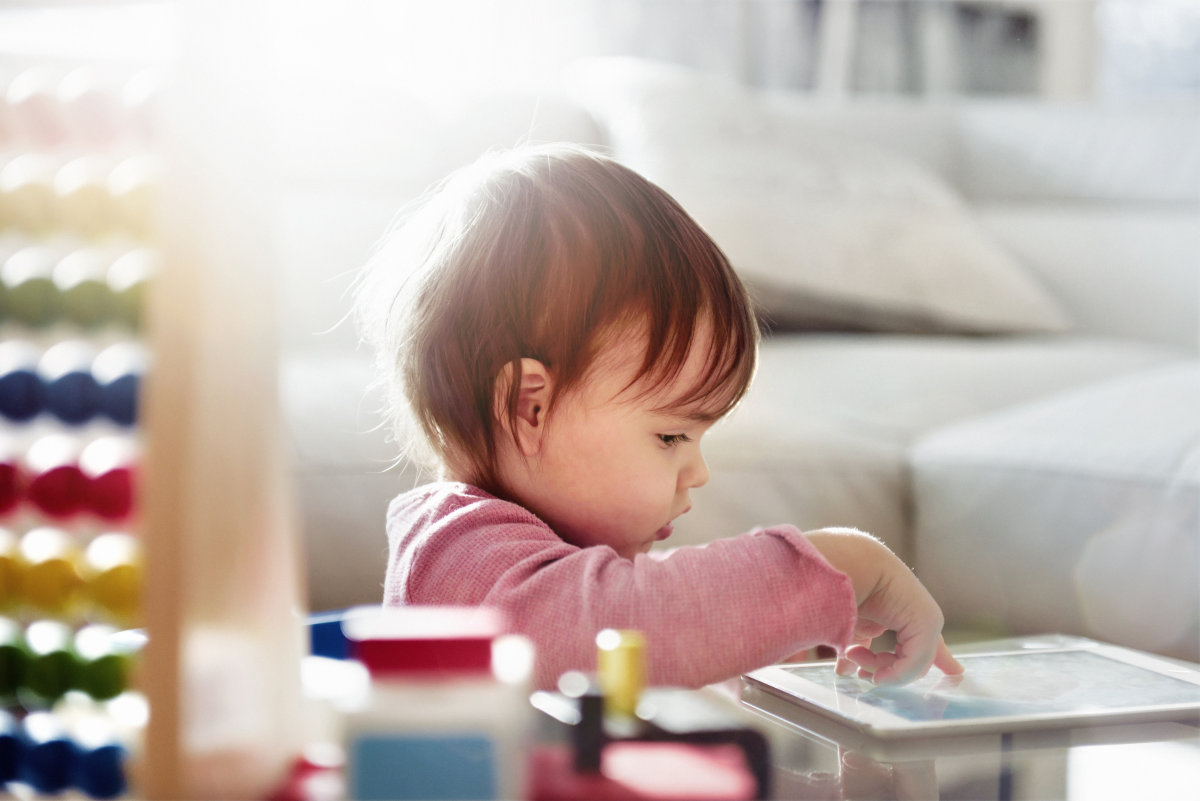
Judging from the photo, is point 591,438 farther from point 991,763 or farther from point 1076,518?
point 1076,518

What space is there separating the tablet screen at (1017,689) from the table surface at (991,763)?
0.02 m

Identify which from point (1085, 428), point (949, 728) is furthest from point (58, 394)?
point (1085, 428)

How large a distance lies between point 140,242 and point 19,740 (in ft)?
0.82

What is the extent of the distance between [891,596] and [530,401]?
23 cm

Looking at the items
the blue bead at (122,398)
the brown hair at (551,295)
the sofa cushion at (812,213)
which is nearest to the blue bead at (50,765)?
the blue bead at (122,398)

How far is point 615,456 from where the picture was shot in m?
0.71

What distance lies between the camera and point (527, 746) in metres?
0.38

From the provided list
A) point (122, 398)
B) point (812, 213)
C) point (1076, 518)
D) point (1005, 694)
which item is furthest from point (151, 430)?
point (812, 213)

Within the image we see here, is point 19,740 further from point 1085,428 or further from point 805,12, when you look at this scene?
point 805,12

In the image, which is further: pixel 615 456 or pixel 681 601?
pixel 615 456

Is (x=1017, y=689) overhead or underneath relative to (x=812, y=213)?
underneath

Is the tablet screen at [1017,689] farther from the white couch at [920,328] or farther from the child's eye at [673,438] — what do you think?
the white couch at [920,328]

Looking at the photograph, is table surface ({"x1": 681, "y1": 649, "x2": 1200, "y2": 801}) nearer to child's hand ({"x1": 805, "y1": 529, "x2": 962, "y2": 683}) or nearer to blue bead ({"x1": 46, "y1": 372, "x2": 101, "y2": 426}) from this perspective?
child's hand ({"x1": 805, "y1": 529, "x2": 962, "y2": 683})

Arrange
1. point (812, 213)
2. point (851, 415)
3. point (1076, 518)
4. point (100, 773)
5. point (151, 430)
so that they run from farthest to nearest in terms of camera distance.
Result: point (812, 213)
point (851, 415)
point (1076, 518)
point (100, 773)
point (151, 430)
